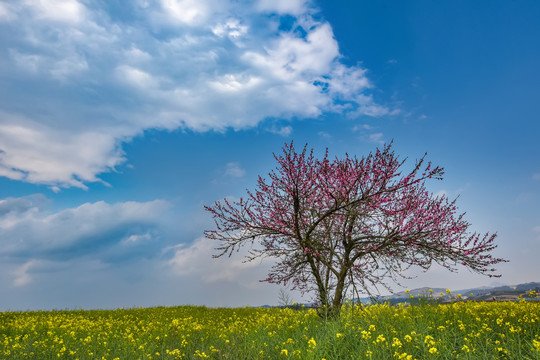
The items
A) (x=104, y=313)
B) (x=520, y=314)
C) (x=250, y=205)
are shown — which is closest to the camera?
(x=520, y=314)

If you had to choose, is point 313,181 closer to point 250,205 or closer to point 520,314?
point 250,205

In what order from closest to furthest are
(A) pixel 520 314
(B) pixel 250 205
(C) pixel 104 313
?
(A) pixel 520 314
(B) pixel 250 205
(C) pixel 104 313

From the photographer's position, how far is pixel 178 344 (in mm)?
8070

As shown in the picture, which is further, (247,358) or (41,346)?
(41,346)

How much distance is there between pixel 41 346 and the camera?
9047mm

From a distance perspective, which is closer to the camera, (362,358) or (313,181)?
(362,358)

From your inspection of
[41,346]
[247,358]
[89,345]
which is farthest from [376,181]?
[41,346]

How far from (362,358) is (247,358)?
1.97m

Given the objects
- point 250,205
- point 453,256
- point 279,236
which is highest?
point 250,205

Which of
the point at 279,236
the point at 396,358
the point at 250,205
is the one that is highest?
the point at 250,205

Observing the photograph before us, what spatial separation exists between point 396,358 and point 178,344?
4711 mm

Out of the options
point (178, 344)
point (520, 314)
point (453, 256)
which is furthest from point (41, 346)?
point (520, 314)

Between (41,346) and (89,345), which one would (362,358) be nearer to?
(89,345)

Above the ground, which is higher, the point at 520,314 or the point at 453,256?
the point at 453,256
